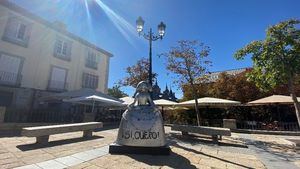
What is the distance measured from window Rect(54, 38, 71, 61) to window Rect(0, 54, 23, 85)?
12.6 ft

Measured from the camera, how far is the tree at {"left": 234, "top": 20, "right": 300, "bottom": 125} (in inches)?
352

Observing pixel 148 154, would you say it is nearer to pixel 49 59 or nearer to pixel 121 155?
pixel 121 155

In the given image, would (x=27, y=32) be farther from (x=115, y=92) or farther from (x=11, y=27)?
(x=115, y=92)

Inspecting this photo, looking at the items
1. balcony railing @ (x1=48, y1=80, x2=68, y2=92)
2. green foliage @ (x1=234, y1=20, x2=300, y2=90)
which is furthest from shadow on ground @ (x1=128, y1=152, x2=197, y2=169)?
balcony railing @ (x1=48, y1=80, x2=68, y2=92)

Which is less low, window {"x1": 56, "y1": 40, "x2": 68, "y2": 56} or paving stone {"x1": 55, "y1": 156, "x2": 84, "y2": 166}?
window {"x1": 56, "y1": 40, "x2": 68, "y2": 56}

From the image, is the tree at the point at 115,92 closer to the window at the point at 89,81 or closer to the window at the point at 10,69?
the window at the point at 89,81

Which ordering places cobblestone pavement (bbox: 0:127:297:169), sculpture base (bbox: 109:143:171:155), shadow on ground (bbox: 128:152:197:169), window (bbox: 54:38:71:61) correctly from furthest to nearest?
window (bbox: 54:38:71:61), sculpture base (bbox: 109:143:171:155), shadow on ground (bbox: 128:152:197:169), cobblestone pavement (bbox: 0:127:297:169)

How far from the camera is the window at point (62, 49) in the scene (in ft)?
66.8

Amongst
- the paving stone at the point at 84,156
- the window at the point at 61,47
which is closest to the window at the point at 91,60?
the window at the point at 61,47

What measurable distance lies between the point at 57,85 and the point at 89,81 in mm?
4463

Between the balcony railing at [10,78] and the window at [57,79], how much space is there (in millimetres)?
2833

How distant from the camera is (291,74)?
359 inches

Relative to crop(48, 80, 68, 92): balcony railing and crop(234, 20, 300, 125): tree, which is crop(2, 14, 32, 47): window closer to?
crop(48, 80, 68, 92): balcony railing

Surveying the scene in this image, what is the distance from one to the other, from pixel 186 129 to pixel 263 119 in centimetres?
1260
